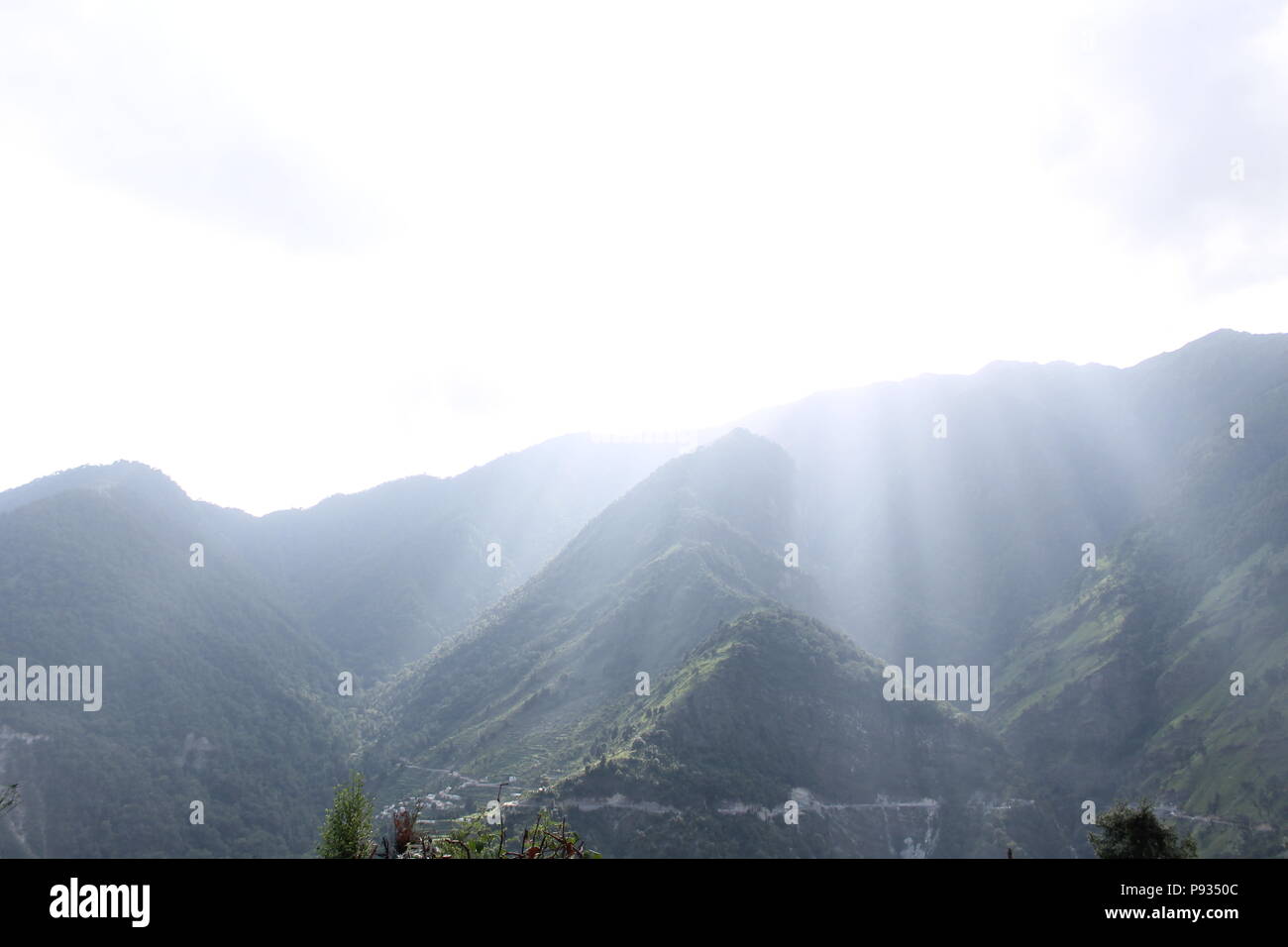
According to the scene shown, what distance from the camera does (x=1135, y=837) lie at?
3681 cm

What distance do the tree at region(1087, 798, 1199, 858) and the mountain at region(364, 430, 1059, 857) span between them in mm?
42504

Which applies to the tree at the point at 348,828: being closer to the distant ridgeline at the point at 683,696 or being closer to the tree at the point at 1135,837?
the tree at the point at 1135,837

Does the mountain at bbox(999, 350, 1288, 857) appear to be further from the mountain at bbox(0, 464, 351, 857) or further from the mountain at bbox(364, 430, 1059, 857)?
the mountain at bbox(0, 464, 351, 857)

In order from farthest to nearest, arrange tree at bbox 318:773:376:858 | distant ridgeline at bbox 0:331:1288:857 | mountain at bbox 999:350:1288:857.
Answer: mountain at bbox 999:350:1288:857, distant ridgeline at bbox 0:331:1288:857, tree at bbox 318:773:376:858

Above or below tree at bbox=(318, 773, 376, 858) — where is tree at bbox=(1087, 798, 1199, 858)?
below

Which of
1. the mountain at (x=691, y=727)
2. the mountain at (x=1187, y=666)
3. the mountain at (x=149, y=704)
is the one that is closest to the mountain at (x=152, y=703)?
the mountain at (x=149, y=704)

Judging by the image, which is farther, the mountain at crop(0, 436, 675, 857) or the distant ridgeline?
the mountain at crop(0, 436, 675, 857)

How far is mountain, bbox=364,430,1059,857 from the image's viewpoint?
272ft

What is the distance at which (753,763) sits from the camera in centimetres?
9075

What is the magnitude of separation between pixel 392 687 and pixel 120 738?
5154 cm

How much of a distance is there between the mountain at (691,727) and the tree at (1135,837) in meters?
42.5

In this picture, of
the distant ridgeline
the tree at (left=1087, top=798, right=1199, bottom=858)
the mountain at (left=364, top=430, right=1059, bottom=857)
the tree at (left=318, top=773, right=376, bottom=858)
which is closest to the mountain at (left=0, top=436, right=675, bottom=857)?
the distant ridgeline
